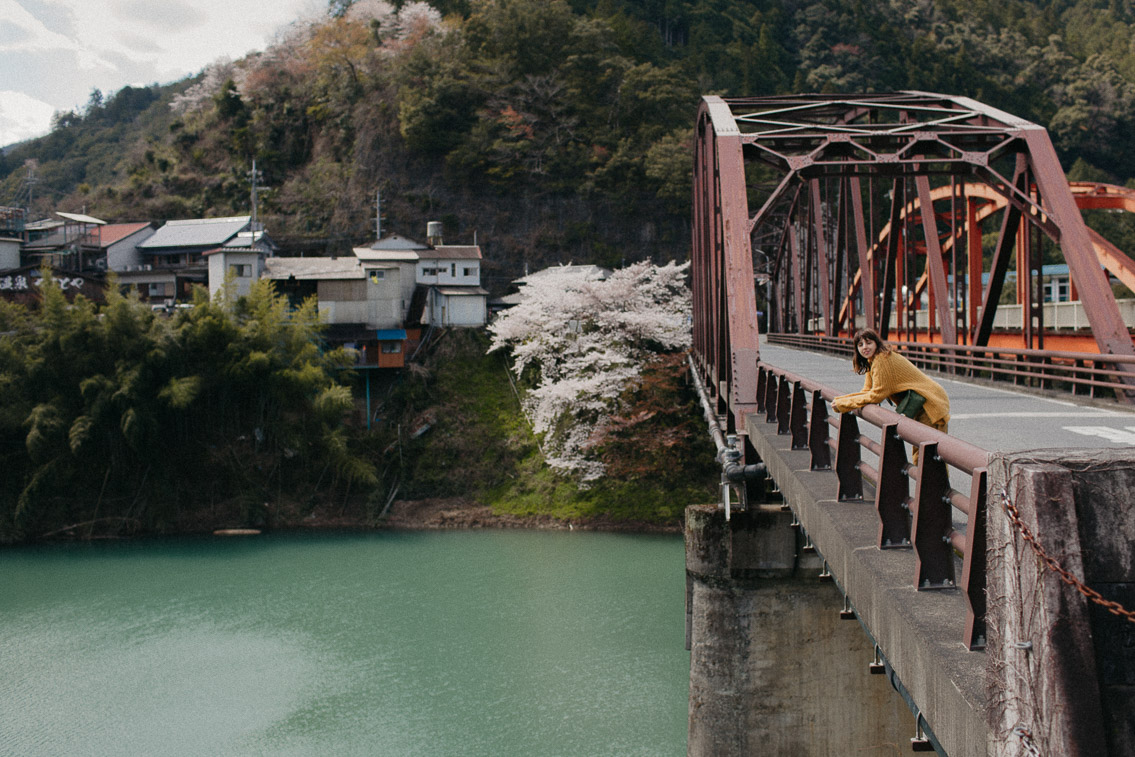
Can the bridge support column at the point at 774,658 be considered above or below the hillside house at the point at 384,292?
below

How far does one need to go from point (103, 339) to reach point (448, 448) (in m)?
10.6

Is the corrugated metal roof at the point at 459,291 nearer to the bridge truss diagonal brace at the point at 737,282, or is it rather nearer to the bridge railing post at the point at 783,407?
the bridge truss diagonal brace at the point at 737,282

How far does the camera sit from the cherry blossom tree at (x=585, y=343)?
26.4 meters

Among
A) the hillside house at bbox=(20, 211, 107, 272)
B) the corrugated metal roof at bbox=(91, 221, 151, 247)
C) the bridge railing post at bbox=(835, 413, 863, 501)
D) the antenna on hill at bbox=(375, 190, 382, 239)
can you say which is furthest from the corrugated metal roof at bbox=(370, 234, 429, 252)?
the bridge railing post at bbox=(835, 413, 863, 501)

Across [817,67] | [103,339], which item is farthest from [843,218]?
[817,67]

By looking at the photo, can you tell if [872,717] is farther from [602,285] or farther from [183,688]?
[602,285]

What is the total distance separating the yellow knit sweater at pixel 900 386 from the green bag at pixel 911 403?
0.02m

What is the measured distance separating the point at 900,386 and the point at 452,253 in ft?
110

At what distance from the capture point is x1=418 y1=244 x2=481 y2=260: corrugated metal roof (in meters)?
36.5

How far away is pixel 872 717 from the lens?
870 cm

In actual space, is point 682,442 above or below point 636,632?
above

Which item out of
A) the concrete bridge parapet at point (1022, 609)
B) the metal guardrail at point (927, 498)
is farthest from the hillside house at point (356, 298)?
the metal guardrail at point (927, 498)

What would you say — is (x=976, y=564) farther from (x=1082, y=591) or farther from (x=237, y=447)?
(x=237, y=447)

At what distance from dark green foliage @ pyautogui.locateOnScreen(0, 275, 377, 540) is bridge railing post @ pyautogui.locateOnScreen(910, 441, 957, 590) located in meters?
25.3
